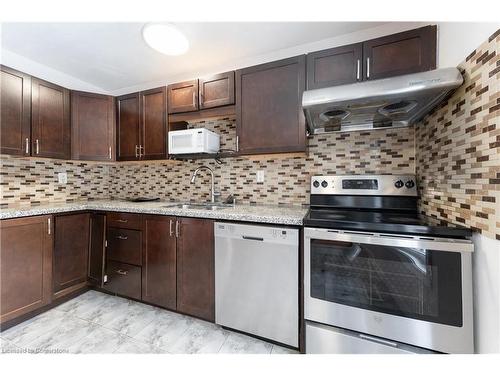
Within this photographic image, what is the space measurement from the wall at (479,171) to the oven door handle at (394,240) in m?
0.08

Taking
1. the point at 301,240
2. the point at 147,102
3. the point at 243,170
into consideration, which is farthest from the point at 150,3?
the point at 147,102

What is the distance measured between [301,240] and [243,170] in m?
1.04

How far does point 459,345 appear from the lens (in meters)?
0.96

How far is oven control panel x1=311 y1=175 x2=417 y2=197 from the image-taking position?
1.53m

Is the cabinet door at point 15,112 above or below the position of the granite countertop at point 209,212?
above

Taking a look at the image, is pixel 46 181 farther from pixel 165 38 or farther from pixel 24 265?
pixel 165 38

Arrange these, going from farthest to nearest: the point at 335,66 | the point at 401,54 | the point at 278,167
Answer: the point at 278,167
the point at 335,66
the point at 401,54

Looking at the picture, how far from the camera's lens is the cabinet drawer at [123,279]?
1.83 metres

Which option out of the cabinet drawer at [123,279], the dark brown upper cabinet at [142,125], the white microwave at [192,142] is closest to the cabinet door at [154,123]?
the dark brown upper cabinet at [142,125]

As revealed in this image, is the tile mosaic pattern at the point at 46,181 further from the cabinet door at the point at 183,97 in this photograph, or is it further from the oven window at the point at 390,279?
the oven window at the point at 390,279

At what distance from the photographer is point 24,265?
164 centimetres

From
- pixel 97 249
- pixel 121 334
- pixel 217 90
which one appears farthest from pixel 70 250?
pixel 217 90

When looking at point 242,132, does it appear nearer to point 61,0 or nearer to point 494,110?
point 61,0

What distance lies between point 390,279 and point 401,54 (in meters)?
1.44
